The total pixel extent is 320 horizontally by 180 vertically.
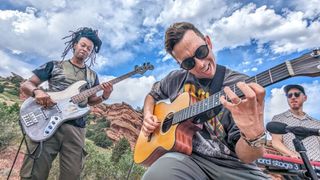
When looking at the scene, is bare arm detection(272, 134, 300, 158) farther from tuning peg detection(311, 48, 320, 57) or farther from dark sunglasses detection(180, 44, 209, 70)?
tuning peg detection(311, 48, 320, 57)

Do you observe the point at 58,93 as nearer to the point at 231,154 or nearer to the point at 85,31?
the point at 85,31

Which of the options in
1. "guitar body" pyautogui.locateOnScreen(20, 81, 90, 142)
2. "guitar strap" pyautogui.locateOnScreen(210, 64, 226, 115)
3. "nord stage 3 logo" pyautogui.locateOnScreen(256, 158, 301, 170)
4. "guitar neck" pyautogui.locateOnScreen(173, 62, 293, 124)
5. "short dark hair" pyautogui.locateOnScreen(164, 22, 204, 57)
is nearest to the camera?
"guitar neck" pyautogui.locateOnScreen(173, 62, 293, 124)

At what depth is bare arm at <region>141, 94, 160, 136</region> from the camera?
259 centimetres

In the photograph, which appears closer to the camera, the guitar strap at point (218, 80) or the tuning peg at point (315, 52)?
the tuning peg at point (315, 52)

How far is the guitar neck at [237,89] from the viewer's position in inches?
69.4

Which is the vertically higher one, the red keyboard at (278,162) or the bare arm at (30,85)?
the bare arm at (30,85)

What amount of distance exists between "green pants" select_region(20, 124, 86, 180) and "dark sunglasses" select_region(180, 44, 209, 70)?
1.90 m

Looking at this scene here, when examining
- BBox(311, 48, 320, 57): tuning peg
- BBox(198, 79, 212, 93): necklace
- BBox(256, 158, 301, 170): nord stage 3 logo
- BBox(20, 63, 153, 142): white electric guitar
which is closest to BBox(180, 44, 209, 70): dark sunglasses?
BBox(198, 79, 212, 93): necklace

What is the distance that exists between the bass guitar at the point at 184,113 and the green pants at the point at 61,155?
118 cm

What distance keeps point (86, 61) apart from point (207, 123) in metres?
2.69

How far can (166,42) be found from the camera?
267 cm

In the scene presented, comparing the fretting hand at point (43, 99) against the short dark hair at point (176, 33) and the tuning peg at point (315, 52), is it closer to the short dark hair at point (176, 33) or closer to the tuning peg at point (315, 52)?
the short dark hair at point (176, 33)

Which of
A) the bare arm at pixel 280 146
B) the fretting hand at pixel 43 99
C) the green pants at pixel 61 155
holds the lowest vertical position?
the green pants at pixel 61 155

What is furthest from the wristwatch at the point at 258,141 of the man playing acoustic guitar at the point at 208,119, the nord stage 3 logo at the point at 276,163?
the nord stage 3 logo at the point at 276,163
